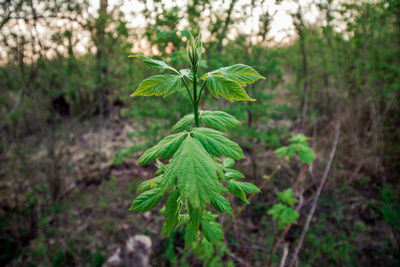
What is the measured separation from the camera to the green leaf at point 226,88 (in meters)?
0.73

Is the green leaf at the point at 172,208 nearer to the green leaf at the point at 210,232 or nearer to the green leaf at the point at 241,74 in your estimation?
the green leaf at the point at 210,232

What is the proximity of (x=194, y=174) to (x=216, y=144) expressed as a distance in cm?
13

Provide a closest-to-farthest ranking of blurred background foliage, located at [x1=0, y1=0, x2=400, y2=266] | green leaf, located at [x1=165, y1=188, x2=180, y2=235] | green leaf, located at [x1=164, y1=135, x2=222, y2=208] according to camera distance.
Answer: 1. green leaf, located at [x1=164, y1=135, x2=222, y2=208]
2. green leaf, located at [x1=165, y1=188, x2=180, y2=235]
3. blurred background foliage, located at [x1=0, y1=0, x2=400, y2=266]

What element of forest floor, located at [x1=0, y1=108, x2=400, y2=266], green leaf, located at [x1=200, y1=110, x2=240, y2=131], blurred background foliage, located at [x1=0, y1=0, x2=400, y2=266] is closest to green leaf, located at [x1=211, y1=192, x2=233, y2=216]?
green leaf, located at [x1=200, y1=110, x2=240, y2=131]

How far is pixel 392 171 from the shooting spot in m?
4.15

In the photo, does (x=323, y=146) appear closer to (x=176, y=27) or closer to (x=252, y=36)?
(x=252, y=36)

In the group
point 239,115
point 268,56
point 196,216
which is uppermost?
point 268,56

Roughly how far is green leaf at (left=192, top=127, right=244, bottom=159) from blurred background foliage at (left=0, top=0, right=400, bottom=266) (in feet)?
6.18

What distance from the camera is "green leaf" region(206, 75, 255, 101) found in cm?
73

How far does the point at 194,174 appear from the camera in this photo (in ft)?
2.02

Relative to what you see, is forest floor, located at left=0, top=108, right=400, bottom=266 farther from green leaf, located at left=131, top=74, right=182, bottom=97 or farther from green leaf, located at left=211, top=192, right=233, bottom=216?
green leaf, located at left=131, top=74, right=182, bottom=97

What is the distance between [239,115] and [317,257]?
2.46m

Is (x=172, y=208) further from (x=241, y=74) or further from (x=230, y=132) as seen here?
(x=230, y=132)

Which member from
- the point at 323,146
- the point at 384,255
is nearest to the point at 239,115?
the point at 323,146
